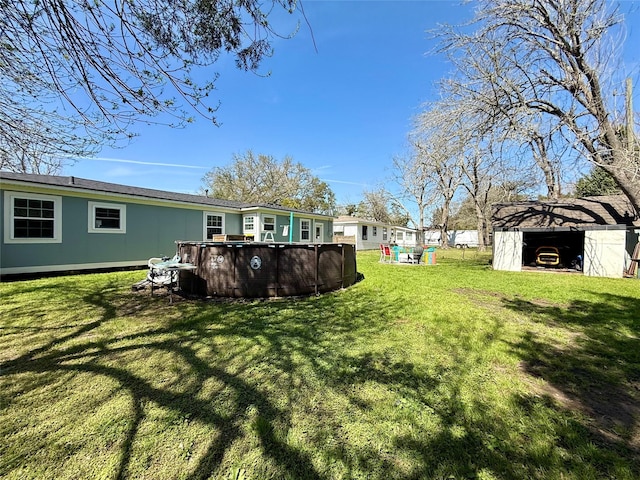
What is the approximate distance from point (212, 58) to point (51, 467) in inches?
158

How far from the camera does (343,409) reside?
2393mm

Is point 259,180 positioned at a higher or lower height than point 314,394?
higher

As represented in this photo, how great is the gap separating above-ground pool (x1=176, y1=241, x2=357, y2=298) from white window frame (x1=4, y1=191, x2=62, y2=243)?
18.8ft

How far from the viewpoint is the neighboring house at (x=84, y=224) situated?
8.29 m

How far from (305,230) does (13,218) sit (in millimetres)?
13638

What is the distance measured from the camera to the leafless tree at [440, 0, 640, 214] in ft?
26.8

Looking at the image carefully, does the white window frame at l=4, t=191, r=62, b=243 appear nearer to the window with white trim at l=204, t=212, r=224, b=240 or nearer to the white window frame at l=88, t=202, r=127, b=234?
the white window frame at l=88, t=202, r=127, b=234

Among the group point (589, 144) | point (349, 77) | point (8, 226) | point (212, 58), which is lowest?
point (8, 226)

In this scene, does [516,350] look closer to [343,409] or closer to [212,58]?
[343,409]

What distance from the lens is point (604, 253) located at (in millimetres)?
10312

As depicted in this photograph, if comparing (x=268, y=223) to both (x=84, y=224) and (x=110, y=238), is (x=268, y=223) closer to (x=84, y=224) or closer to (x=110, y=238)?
(x=110, y=238)

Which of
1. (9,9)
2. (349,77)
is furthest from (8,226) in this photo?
(349,77)

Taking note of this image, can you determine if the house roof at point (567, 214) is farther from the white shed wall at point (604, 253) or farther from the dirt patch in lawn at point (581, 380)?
the dirt patch in lawn at point (581, 380)

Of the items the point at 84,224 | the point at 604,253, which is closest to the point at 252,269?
the point at 84,224
